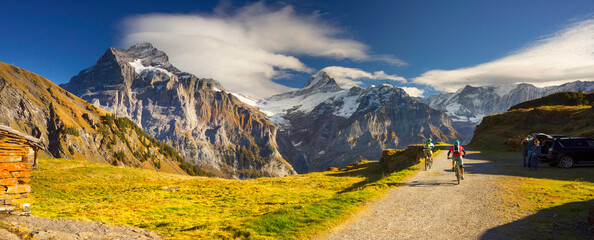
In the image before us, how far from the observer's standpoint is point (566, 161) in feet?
90.6

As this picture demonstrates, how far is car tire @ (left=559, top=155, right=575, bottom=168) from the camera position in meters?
27.3

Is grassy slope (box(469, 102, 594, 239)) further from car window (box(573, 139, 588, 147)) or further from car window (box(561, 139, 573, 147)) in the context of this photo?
car window (box(561, 139, 573, 147))

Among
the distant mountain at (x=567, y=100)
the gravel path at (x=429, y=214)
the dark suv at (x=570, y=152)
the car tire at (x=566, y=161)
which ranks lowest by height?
the gravel path at (x=429, y=214)

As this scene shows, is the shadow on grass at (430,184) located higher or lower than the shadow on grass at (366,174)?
higher

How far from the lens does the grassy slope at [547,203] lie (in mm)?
11656

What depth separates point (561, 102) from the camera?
263 feet

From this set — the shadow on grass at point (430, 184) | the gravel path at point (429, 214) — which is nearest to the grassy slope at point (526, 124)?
the shadow on grass at point (430, 184)

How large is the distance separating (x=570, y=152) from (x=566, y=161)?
3.04 feet

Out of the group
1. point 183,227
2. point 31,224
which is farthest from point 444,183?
point 31,224

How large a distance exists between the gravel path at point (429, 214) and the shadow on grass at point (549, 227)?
0.63 metres

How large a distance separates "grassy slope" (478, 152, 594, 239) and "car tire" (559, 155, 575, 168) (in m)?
1.67

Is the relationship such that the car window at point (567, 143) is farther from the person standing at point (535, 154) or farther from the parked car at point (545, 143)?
the person standing at point (535, 154)

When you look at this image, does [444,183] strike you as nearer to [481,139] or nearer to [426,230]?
[426,230]

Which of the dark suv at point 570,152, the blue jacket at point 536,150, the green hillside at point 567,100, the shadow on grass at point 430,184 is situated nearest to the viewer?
the shadow on grass at point 430,184
